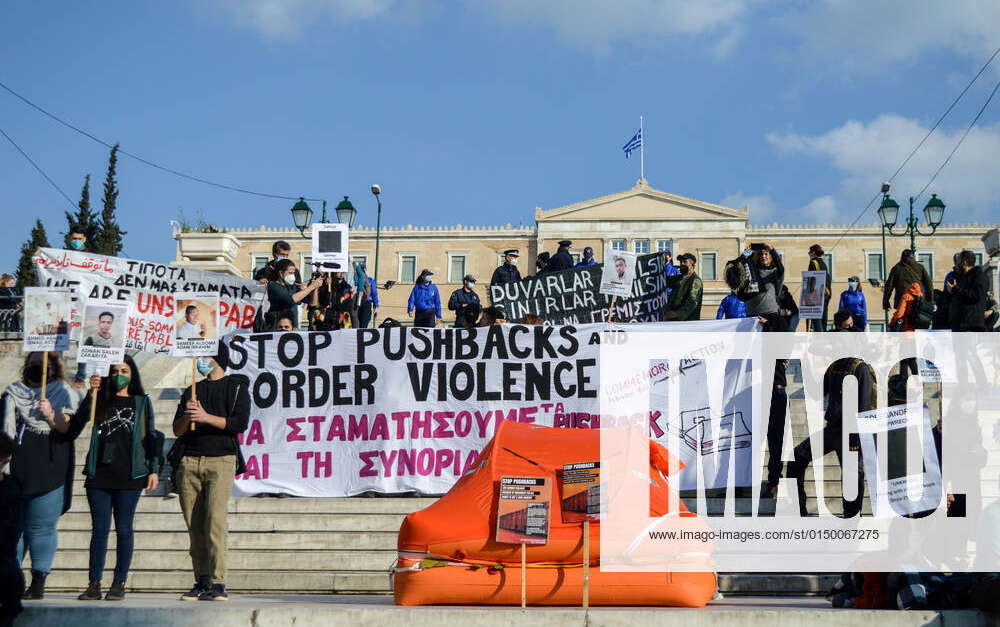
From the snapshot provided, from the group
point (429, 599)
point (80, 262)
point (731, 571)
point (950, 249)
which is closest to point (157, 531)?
point (429, 599)

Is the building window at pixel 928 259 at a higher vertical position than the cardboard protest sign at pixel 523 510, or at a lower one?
higher

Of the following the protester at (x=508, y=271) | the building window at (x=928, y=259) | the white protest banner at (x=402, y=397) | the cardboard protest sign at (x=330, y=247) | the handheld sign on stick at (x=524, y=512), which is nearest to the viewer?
the handheld sign on stick at (x=524, y=512)

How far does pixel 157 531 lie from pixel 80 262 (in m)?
6.81

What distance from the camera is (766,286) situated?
12406 millimetres

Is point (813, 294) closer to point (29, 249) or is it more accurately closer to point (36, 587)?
point (36, 587)

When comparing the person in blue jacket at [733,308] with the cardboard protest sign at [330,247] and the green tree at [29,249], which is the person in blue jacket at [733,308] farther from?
the green tree at [29,249]

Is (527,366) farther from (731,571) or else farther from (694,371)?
(731,571)

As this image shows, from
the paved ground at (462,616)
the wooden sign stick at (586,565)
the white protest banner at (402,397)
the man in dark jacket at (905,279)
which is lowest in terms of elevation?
the paved ground at (462,616)

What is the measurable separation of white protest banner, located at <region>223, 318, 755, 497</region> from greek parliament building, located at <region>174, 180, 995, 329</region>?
60.2m

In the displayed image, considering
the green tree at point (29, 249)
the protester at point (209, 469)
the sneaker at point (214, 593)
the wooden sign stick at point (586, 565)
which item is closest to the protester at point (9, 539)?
the protester at point (209, 469)

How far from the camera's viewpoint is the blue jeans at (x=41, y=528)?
7.28 m

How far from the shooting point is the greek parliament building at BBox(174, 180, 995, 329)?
238ft

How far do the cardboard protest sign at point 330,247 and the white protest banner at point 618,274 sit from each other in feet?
13.8

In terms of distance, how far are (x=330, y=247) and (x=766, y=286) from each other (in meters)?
6.77
